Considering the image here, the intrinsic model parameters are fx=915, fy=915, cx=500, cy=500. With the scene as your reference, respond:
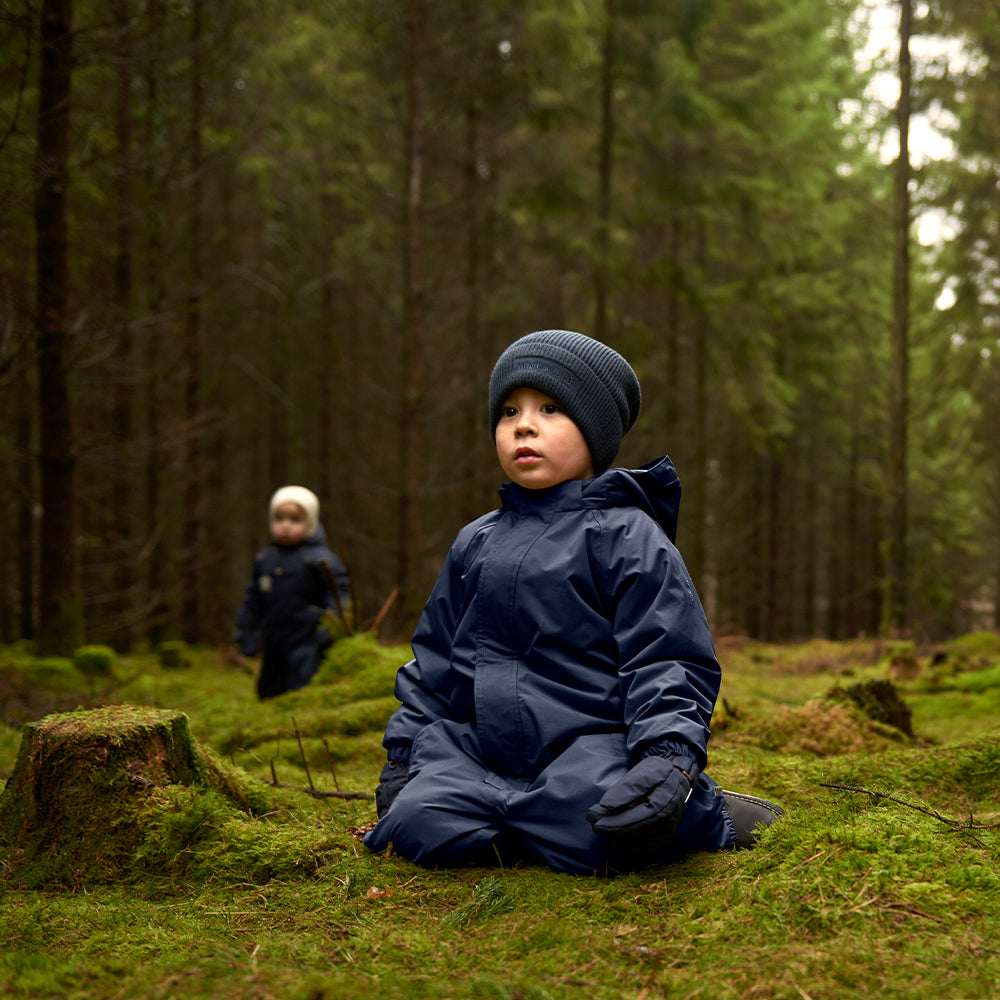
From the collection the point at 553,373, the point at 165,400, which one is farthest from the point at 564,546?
the point at 165,400

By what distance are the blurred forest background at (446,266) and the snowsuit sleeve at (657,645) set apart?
571 centimetres

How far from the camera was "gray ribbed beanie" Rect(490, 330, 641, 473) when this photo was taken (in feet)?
11.0

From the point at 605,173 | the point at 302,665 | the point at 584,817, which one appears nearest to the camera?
the point at 584,817

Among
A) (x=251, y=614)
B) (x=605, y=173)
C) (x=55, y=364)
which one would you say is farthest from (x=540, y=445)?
(x=605, y=173)

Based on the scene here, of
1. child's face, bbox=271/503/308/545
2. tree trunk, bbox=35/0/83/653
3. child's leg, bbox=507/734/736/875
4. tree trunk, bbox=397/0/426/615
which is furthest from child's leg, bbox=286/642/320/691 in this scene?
child's leg, bbox=507/734/736/875

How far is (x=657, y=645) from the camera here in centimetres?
292

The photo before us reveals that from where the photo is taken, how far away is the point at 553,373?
131 inches

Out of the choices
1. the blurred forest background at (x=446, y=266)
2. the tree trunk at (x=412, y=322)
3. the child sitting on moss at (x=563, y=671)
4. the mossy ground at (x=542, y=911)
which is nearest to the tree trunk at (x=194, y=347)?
the blurred forest background at (x=446, y=266)

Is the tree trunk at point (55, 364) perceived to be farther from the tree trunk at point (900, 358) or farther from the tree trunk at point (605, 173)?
the tree trunk at point (900, 358)

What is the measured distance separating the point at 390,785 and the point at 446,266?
1168 cm

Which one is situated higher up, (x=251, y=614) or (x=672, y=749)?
(x=672, y=749)

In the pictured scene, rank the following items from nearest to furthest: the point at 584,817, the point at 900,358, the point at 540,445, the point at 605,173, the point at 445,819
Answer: the point at 584,817
the point at 445,819
the point at 540,445
the point at 605,173
the point at 900,358

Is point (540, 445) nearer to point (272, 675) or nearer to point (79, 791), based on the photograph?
point (79, 791)

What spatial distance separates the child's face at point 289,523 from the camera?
819 cm
